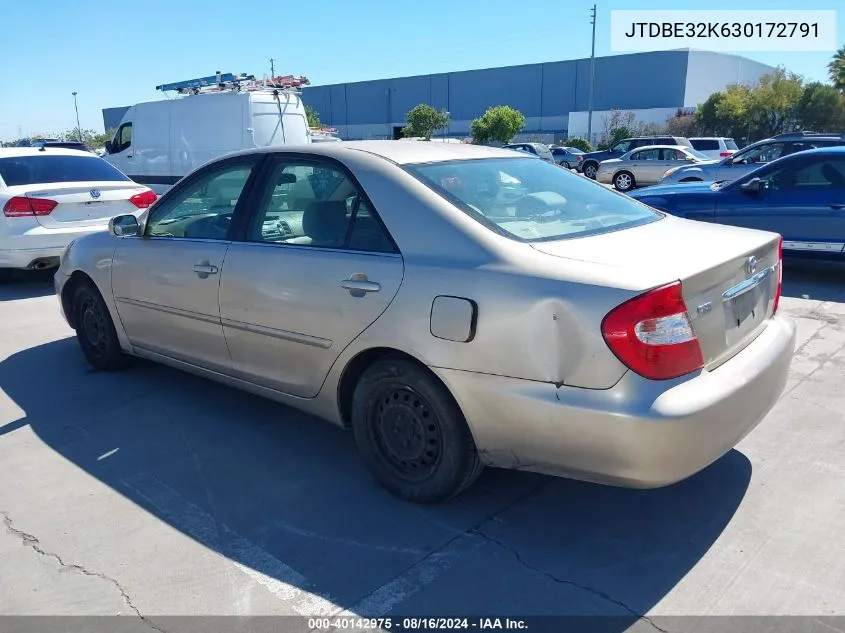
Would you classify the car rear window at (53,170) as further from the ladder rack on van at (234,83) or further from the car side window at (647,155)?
the car side window at (647,155)

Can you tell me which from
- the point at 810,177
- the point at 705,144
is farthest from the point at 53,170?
the point at 705,144

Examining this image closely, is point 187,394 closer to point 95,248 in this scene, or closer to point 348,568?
point 95,248

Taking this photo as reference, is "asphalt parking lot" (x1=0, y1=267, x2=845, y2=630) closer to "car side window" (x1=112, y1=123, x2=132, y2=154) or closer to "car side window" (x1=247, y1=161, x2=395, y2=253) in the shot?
"car side window" (x1=247, y1=161, x2=395, y2=253)

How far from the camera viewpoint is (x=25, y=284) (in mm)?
8680

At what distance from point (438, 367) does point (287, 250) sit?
116 centimetres

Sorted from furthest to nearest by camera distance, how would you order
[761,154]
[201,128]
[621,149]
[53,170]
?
[621,149], [761,154], [201,128], [53,170]

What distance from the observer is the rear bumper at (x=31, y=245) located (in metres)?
7.68

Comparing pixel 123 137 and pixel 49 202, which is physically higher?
pixel 123 137

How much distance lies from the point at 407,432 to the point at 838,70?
54.6 m

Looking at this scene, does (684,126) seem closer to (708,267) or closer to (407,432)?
(708,267)

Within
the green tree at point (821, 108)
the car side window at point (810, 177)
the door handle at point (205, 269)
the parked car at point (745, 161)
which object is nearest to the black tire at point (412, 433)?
the door handle at point (205, 269)

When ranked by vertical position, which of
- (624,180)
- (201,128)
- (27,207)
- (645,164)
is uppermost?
(201,128)

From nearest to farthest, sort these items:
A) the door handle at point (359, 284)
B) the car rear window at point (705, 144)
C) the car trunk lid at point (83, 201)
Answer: the door handle at point (359, 284)
the car trunk lid at point (83, 201)
the car rear window at point (705, 144)

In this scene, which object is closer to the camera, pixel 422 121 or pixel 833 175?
pixel 833 175
